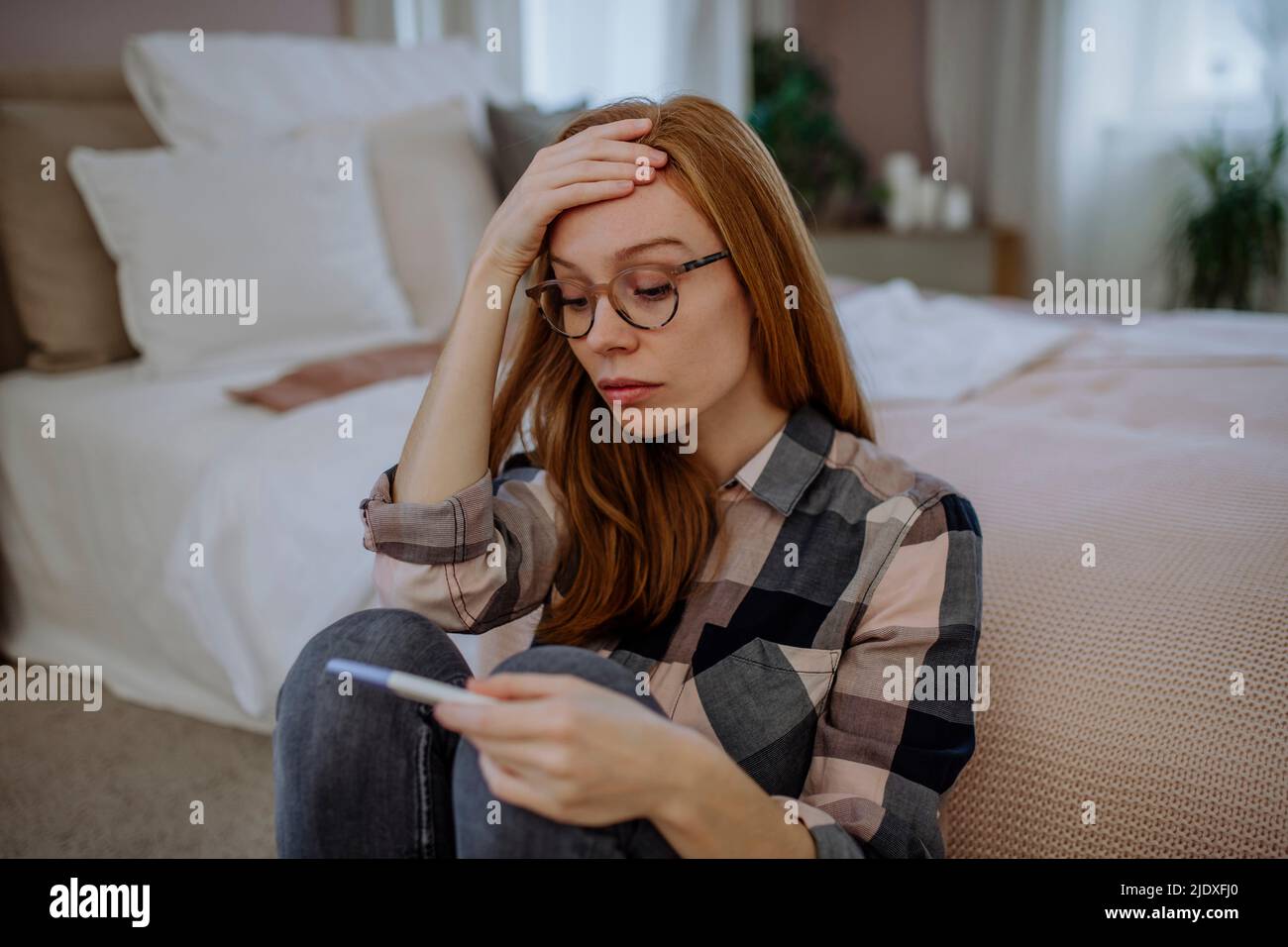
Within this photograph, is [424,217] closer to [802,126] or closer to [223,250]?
[223,250]

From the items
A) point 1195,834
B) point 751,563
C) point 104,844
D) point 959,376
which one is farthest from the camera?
point 959,376

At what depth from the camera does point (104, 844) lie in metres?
1.53

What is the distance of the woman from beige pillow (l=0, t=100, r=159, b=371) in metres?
1.37

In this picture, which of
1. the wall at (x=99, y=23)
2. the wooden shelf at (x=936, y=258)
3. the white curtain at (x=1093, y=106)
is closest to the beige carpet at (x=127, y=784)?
the wall at (x=99, y=23)

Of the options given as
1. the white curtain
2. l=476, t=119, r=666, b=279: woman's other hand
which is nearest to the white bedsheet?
l=476, t=119, r=666, b=279: woman's other hand

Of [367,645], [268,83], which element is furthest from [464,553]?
[268,83]

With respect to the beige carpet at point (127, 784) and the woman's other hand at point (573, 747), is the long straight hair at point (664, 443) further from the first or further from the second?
the beige carpet at point (127, 784)

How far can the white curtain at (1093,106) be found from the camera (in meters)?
3.66

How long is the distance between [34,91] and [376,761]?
2006mm

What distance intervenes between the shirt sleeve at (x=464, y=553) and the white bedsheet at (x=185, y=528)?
171 millimetres
